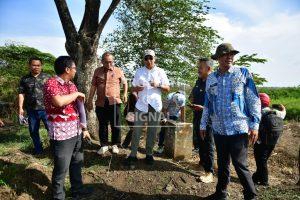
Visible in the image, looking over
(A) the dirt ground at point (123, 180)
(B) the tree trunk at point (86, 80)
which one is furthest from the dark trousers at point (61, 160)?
(B) the tree trunk at point (86, 80)

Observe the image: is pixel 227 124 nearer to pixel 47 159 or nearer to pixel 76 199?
pixel 76 199

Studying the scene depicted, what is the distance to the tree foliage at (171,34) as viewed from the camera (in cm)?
1398

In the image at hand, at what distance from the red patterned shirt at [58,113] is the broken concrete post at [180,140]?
295 centimetres

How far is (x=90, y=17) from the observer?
27.3 feet

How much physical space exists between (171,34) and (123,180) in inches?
351

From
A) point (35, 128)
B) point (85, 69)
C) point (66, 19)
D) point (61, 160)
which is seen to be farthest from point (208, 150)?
point (66, 19)

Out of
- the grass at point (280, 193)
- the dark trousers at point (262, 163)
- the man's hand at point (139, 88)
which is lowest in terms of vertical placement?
the grass at point (280, 193)

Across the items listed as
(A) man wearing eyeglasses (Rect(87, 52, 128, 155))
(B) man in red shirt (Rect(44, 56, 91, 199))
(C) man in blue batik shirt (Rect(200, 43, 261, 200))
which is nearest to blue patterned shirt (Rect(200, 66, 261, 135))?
(C) man in blue batik shirt (Rect(200, 43, 261, 200))

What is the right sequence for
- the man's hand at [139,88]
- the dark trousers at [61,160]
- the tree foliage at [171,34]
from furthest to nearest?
the tree foliage at [171,34] → the man's hand at [139,88] → the dark trousers at [61,160]

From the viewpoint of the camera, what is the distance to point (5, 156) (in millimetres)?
7246

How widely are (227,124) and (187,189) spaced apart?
1.67 metres

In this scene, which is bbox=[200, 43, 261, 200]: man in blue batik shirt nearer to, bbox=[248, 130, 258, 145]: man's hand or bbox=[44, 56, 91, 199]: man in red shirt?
bbox=[248, 130, 258, 145]: man's hand

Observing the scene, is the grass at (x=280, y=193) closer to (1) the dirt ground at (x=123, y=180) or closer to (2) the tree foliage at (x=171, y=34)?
(1) the dirt ground at (x=123, y=180)

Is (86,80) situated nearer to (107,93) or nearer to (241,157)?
(107,93)
